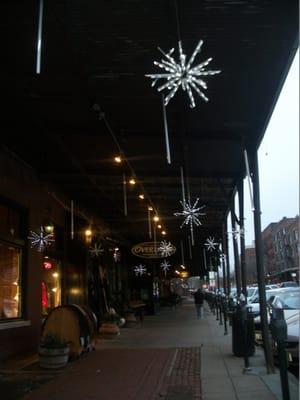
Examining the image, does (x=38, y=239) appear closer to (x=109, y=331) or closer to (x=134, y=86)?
(x=109, y=331)

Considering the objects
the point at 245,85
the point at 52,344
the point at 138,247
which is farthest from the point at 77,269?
the point at 245,85

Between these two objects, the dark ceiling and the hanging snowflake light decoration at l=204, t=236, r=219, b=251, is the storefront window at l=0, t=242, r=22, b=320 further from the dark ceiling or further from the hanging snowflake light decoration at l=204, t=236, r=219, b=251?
the hanging snowflake light decoration at l=204, t=236, r=219, b=251

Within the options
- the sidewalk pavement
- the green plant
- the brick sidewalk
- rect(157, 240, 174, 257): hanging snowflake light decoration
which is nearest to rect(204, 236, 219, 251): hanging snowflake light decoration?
rect(157, 240, 174, 257): hanging snowflake light decoration

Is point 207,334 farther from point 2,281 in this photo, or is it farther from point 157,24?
point 157,24

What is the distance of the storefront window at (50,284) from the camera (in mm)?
16375

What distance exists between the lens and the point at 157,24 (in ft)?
23.1

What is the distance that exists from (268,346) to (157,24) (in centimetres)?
669

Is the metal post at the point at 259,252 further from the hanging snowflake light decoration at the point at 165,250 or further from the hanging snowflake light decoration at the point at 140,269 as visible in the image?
the hanging snowflake light decoration at the point at 140,269

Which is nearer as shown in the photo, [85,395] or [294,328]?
[85,395]

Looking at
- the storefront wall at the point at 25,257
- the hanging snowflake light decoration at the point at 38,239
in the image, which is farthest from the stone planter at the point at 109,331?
the hanging snowflake light decoration at the point at 38,239

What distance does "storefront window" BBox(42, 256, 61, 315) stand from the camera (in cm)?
1638

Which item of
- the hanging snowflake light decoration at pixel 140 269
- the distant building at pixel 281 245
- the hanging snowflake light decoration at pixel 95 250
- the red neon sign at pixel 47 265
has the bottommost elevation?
the red neon sign at pixel 47 265

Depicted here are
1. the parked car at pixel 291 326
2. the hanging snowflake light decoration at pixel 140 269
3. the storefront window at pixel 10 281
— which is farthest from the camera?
the hanging snowflake light decoration at pixel 140 269

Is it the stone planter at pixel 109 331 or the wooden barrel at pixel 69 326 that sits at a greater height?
the wooden barrel at pixel 69 326
